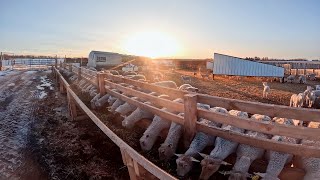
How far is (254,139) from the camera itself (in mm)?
4488

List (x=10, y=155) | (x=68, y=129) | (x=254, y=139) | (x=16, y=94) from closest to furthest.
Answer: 1. (x=254, y=139)
2. (x=10, y=155)
3. (x=68, y=129)
4. (x=16, y=94)

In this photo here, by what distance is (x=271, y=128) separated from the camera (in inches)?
168

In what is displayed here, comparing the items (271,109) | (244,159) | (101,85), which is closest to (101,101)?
(101,85)

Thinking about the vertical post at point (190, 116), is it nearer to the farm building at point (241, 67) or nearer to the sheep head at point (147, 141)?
the sheep head at point (147, 141)

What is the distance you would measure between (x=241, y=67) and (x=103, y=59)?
81.1 feet

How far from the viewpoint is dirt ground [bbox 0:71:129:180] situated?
6.31 m

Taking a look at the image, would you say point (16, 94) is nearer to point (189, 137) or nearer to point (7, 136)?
point (7, 136)

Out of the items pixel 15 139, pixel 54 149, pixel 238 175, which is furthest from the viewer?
pixel 15 139

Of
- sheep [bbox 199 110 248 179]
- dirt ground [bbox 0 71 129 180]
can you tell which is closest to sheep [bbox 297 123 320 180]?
sheep [bbox 199 110 248 179]

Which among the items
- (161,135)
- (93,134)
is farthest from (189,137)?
(93,134)

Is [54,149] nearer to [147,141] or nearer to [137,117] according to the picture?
[137,117]

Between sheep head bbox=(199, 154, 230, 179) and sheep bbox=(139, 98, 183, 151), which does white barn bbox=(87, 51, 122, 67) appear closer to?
sheep bbox=(139, 98, 183, 151)

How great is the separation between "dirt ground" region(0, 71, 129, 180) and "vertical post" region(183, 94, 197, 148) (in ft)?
5.34

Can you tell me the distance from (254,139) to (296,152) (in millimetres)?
642
